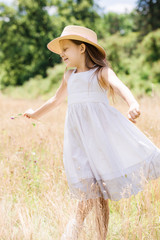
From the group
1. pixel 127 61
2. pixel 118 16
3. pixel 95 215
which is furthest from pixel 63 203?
pixel 118 16

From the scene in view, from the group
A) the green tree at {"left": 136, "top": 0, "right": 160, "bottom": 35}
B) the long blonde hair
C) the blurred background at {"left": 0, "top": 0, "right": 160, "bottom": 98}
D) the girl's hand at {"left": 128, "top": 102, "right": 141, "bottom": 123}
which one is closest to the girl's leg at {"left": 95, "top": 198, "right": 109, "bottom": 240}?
the girl's hand at {"left": 128, "top": 102, "right": 141, "bottom": 123}

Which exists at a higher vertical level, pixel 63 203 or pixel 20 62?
pixel 20 62

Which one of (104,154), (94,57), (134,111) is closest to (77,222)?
(104,154)

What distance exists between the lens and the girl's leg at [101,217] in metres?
1.71

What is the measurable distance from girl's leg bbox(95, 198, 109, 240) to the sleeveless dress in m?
0.08

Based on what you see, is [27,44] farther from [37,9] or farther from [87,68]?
[87,68]

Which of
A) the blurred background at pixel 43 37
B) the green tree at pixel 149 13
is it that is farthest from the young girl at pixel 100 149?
the green tree at pixel 149 13

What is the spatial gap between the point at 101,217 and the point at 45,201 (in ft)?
2.09

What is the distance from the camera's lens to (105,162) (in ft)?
5.67

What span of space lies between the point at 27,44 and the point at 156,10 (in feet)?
37.8

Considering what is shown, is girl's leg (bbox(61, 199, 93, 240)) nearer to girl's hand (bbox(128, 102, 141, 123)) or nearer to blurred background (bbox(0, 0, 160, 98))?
girl's hand (bbox(128, 102, 141, 123))

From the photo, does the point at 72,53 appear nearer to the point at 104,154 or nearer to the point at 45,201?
the point at 104,154

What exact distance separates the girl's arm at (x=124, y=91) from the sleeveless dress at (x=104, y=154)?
10cm

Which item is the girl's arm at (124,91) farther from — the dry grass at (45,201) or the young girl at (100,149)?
the dry grass at (45,201)
